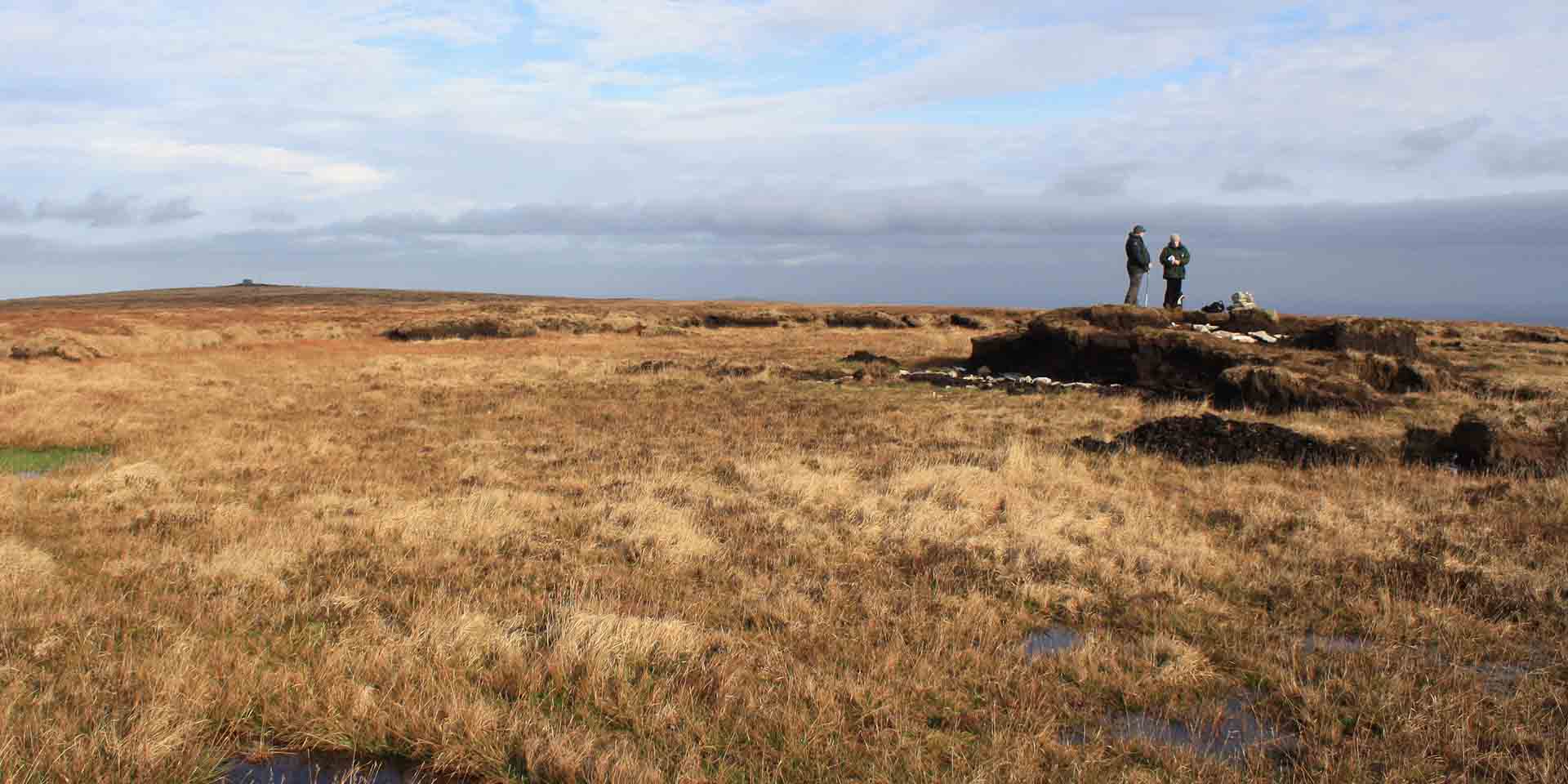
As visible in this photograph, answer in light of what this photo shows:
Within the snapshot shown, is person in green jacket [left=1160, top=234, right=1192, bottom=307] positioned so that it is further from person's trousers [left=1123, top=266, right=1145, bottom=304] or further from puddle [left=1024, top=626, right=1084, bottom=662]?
puddle [left=1024, top=626, right=1084, bottom=662]

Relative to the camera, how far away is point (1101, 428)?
1645 cm

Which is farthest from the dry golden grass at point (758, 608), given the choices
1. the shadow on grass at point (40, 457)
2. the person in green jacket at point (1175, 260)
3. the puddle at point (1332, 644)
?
the person in green jacket at point (1175, 260)

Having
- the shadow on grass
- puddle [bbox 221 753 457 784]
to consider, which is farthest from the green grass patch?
puddle [bbox 221 753 457 784]

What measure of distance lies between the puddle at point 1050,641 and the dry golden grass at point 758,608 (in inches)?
3.6

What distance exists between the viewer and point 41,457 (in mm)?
14148

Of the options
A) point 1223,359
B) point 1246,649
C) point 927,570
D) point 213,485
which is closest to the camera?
point 1246,649

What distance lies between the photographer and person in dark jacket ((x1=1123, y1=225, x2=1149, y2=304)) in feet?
90.6

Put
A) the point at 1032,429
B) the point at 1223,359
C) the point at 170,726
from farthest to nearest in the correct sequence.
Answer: the point at 1223,359 → the point at 1032,429 → the point at 170,726

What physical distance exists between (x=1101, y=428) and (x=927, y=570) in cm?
921

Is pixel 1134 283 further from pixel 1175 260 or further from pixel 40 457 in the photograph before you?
pixel 40 457

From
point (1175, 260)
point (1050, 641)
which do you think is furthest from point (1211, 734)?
point (1175, 260)

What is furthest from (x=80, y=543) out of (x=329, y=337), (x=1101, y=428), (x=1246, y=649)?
(x=329, y=337)

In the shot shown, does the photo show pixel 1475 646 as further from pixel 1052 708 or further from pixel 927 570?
pixel 927 570

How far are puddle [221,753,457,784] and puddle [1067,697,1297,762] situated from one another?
12.0ft
